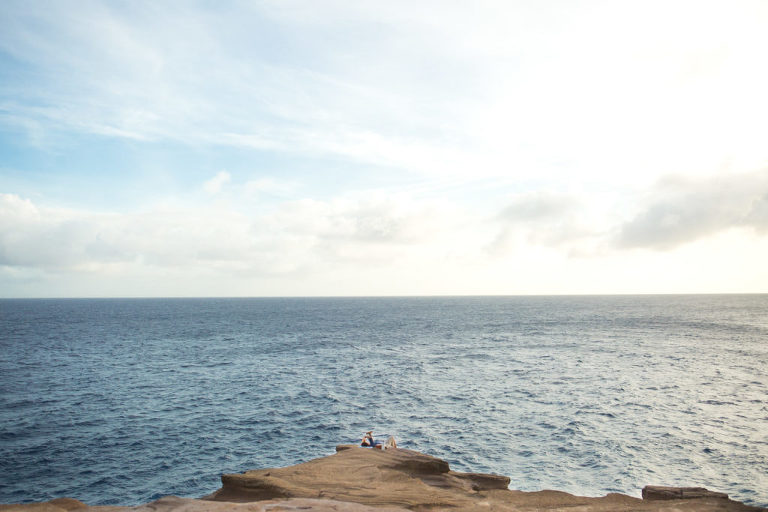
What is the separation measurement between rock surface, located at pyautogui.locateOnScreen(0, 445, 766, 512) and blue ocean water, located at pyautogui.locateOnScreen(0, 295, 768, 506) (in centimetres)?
1143

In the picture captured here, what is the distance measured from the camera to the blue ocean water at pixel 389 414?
30.6 m

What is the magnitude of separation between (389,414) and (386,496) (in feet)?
93.4

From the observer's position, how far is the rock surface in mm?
14258

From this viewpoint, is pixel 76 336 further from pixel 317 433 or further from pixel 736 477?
pixel 736 477

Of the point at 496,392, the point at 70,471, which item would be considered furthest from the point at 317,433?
the point at 496,392

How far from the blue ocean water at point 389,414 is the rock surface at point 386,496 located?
1143cm

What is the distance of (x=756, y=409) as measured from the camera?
4406cm

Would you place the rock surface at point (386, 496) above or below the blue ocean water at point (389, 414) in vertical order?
above

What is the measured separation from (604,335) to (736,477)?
86.2 m

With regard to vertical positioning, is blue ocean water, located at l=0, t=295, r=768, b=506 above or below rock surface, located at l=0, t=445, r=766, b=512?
below

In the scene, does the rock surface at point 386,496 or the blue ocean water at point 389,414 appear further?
the blue ocean water at point 389,414

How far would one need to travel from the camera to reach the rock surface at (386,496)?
14.3m

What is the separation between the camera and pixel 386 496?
16.4 metres

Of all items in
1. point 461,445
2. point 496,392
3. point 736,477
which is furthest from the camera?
point 496,392
